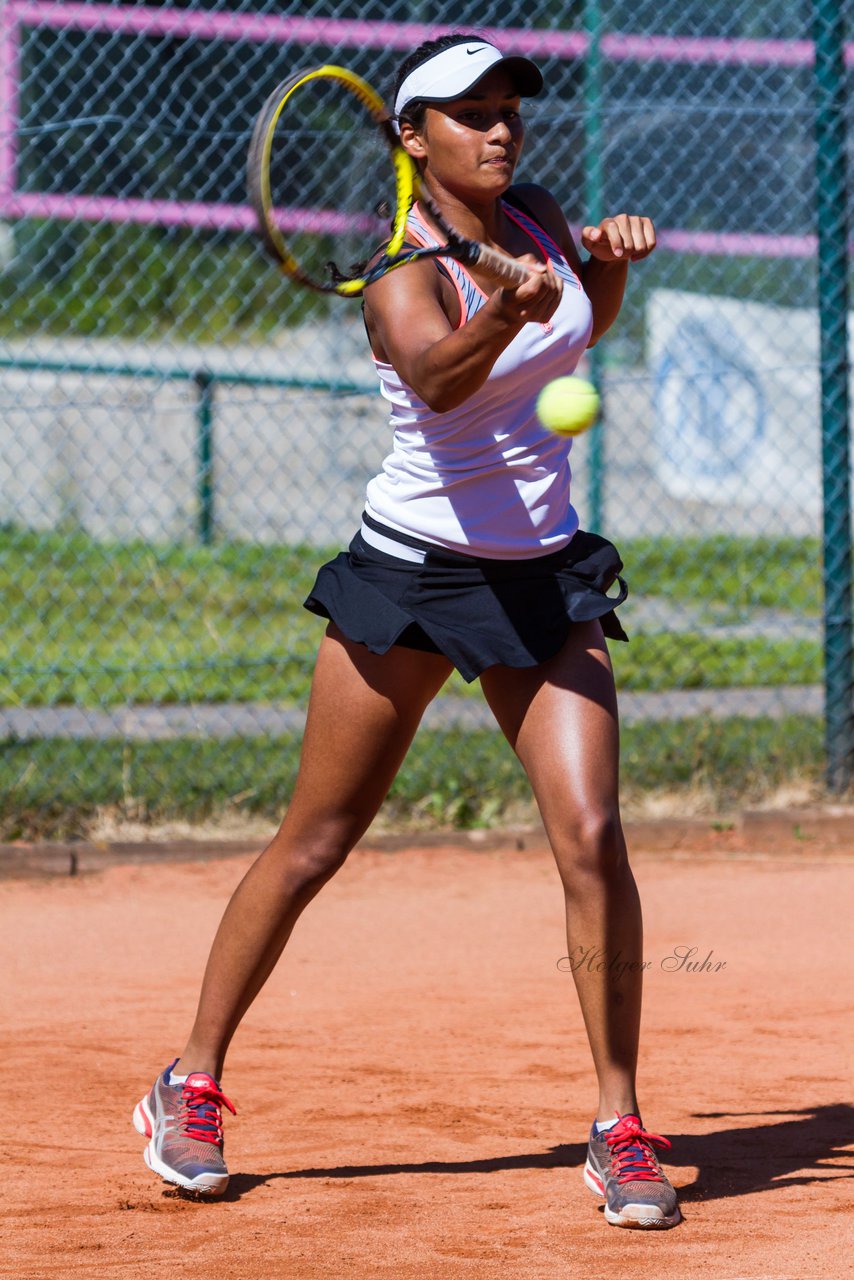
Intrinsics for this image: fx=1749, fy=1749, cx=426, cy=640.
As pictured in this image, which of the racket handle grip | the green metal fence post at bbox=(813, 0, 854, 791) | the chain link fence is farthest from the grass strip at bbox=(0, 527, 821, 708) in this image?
the racket handle grip

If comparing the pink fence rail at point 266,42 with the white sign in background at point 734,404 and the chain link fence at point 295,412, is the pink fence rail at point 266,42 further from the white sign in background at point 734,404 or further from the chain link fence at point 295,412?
the white sign in background at point 734,404

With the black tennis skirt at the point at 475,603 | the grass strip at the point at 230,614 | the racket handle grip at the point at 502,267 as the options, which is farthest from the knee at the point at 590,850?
the grass strip at the point at 230,614

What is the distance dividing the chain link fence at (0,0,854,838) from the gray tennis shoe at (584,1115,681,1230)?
1.96 m

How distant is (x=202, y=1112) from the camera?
10.4 ft

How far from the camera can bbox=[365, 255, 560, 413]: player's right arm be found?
8.58 feet

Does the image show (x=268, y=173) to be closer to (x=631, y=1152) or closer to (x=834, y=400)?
(x=631, y=1152)

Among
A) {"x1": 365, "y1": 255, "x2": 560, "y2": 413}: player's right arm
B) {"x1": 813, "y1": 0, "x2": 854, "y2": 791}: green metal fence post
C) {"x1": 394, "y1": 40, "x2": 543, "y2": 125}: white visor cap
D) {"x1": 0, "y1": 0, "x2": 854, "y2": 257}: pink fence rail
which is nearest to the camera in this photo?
{"x1": 365, "y1": 255, "x2": 560, "y2": 413}: player's right arm

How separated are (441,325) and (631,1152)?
4.69 feet

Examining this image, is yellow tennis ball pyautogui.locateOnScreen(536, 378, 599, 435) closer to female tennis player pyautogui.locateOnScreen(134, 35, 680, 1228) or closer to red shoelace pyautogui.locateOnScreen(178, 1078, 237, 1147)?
female tennis player pyautogui.locateOnScreen(134, 35, 680, 1228)

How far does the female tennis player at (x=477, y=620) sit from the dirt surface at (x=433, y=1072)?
7.8 inches

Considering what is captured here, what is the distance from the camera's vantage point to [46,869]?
559 centimetres

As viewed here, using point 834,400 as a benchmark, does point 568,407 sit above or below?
above

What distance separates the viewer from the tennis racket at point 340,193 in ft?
9.55

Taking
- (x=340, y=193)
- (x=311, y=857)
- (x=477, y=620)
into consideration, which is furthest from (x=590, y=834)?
(x=340, y=193)
